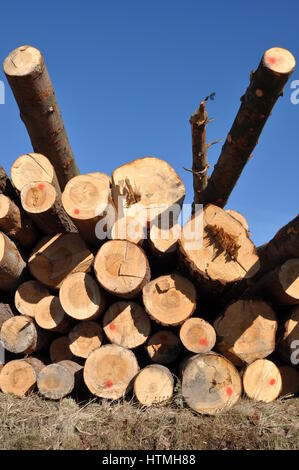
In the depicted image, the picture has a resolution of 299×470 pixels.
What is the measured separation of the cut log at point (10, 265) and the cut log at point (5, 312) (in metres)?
0.19

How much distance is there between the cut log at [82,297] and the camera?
4094 millimetres

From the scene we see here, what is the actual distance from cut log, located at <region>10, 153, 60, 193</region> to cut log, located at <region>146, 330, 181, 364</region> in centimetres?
183

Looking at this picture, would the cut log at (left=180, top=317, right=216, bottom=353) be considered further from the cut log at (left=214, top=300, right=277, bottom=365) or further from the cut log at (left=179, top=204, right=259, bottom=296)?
the cut log at (left=179, top=204, right=259, bottom=296)

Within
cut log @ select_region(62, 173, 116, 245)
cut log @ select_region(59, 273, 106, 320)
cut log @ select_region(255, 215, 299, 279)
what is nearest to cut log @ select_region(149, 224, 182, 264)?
cut log @ select_region(62, 173, 116, 245)

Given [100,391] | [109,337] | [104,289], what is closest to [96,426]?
[100,391]

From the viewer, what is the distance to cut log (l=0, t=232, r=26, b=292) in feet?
13.8

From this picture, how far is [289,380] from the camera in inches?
170

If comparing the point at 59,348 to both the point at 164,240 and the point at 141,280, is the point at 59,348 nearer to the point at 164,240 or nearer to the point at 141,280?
the point at 141,280

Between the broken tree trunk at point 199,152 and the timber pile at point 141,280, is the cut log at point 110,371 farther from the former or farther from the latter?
the broken tree trunk at point 199,152

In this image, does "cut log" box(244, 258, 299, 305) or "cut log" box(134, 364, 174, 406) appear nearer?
"cut log" box(134, 364, 174, 406)

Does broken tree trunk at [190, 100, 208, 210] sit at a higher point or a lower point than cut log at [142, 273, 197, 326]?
higher

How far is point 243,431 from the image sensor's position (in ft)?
11.2

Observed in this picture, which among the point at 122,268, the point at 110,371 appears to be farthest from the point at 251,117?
the point at 110,371

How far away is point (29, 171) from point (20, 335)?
1674 millimetres
